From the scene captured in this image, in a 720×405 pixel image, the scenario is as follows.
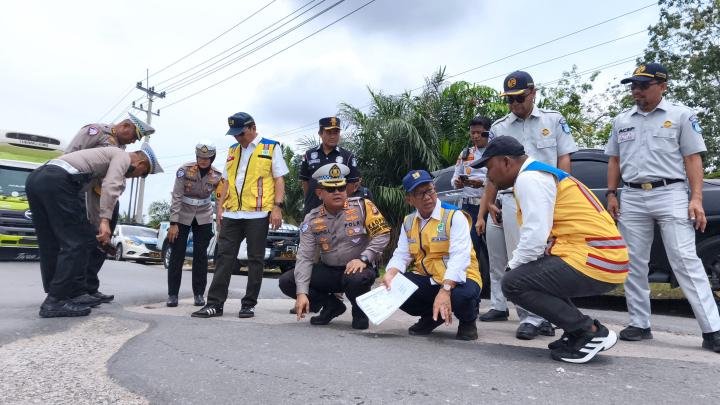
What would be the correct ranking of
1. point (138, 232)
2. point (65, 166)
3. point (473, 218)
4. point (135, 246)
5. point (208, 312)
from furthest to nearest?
point (138, 232) → point (135, 246) → point (473, 218) → point (208, 312) → point (65, 166)

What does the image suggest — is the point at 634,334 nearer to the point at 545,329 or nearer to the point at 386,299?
the point at 545,329

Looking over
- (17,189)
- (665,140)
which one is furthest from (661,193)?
(17,189)

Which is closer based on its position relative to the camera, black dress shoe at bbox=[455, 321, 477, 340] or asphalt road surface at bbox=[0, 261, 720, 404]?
asphalt road surface at bbox=[0, 261, 720, 404]

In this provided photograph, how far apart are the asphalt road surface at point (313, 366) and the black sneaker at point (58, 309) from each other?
0.38 feet

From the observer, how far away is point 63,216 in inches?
168

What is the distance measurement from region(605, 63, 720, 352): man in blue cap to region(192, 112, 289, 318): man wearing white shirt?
2732mm

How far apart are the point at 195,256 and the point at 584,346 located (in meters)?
3.82

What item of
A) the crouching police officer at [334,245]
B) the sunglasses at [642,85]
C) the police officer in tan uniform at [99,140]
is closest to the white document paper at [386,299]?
the crouching police officer at [334,245]

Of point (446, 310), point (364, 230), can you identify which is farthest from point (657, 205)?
point (364, 230)

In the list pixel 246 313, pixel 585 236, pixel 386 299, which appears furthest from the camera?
pixel 246 313

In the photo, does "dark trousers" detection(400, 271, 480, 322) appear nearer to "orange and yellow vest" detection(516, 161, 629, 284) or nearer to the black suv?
"orange and yellow vest" detection(516, 161, 629, 284)

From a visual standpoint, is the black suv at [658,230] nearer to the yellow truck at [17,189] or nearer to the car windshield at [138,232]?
the yellow truck at [17,189]

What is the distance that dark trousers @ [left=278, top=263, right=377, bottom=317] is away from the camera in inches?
154

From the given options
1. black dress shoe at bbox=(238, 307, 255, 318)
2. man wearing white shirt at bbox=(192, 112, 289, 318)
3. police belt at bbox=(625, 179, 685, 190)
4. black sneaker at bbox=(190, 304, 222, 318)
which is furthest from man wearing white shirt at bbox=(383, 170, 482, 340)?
black sneaker at bbox=(190, 304, 222, 318)
